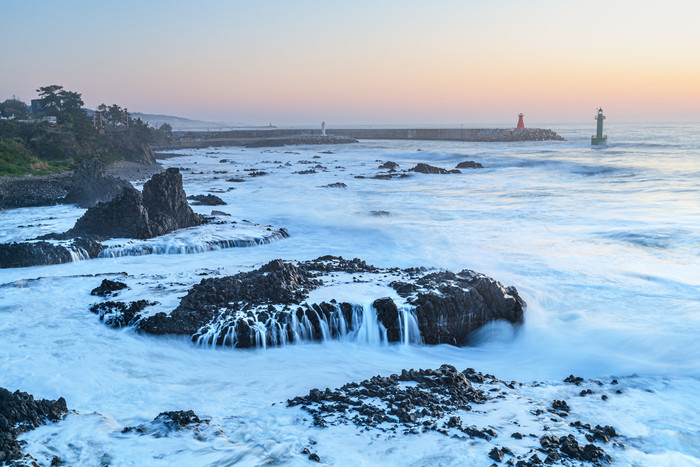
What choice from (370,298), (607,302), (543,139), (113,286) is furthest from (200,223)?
(543,139)

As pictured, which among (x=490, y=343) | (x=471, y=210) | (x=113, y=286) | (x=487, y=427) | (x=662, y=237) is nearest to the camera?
(x=487, y=427)

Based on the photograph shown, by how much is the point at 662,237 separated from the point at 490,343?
922cm

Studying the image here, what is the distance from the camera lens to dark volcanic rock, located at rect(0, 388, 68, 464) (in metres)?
4.67

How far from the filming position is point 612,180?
31875mm

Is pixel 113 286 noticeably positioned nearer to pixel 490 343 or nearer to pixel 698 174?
pixel 490 343

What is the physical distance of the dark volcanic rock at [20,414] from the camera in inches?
184

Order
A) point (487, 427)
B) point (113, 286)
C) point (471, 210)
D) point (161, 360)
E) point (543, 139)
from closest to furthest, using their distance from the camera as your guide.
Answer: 1. point (487, 427)
2. point (161, 360)
3. point (113, 286)
4. point (471, 210)
5. point (543, 139)

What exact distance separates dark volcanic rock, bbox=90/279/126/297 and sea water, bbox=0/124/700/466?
0.72 ft

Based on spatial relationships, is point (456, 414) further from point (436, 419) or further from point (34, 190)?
point (34, 190)

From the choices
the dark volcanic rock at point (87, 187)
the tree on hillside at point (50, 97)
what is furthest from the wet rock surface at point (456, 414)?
the tree on hillside at point (50, 97)

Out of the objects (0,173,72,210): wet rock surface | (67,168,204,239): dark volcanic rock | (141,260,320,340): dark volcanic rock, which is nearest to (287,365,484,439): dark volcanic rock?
(141,260,320,340): dark volcanic rock

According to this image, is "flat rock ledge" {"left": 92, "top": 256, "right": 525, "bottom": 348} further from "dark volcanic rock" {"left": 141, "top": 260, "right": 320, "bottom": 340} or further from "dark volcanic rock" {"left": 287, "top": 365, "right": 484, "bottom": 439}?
"dark volcanic rock" {"left": 287, "top": 365, "right": 484, "bottom": 439}

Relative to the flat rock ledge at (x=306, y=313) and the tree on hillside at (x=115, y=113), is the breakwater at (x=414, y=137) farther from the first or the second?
the flat rock ledge at (x=306, y=313)

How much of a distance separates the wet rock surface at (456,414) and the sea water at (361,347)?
0.16 metres
